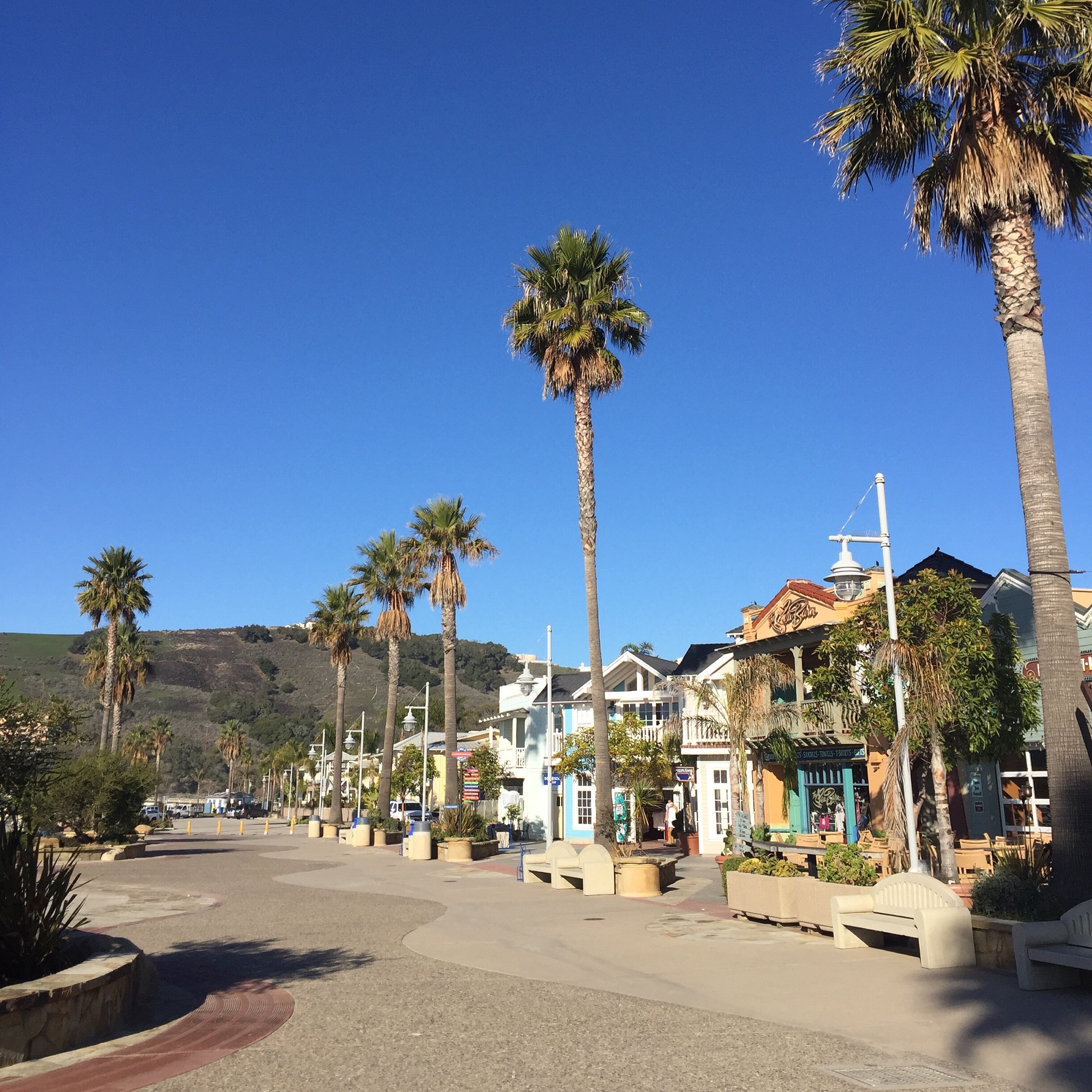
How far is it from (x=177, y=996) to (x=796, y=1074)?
6119mm

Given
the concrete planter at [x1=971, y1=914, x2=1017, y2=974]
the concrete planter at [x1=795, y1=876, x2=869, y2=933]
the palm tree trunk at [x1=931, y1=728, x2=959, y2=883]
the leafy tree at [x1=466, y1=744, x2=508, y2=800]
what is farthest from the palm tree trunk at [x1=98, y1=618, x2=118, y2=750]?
the concrete planter at [x1=971, y1=914, x2=1017, y2=974]

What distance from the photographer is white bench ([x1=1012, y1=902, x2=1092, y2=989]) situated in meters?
9.49

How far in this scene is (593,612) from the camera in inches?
958

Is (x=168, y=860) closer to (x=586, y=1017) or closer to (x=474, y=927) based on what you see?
(x=474, y=927)

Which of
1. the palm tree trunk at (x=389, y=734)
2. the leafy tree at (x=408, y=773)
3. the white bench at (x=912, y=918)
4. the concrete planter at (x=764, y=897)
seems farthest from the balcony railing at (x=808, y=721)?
the leafy tree at (x=408, y=773)

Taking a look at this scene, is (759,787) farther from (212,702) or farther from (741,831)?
(212,702)

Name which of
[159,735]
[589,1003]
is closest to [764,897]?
[589,1003]

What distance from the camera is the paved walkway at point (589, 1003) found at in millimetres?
7250

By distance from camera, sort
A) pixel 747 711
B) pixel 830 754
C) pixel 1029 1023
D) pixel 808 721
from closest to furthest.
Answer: pixel 1029 1023 → pixel 747 711 → pixel 808 721 → pixel 830 754

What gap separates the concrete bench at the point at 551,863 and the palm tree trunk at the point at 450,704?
1112 centimetres

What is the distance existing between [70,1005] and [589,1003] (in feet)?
15.1

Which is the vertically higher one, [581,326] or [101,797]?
[581,326]

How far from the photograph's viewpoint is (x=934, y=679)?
17156mm

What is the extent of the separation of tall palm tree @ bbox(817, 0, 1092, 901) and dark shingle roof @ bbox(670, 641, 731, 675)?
28751 millimetres
